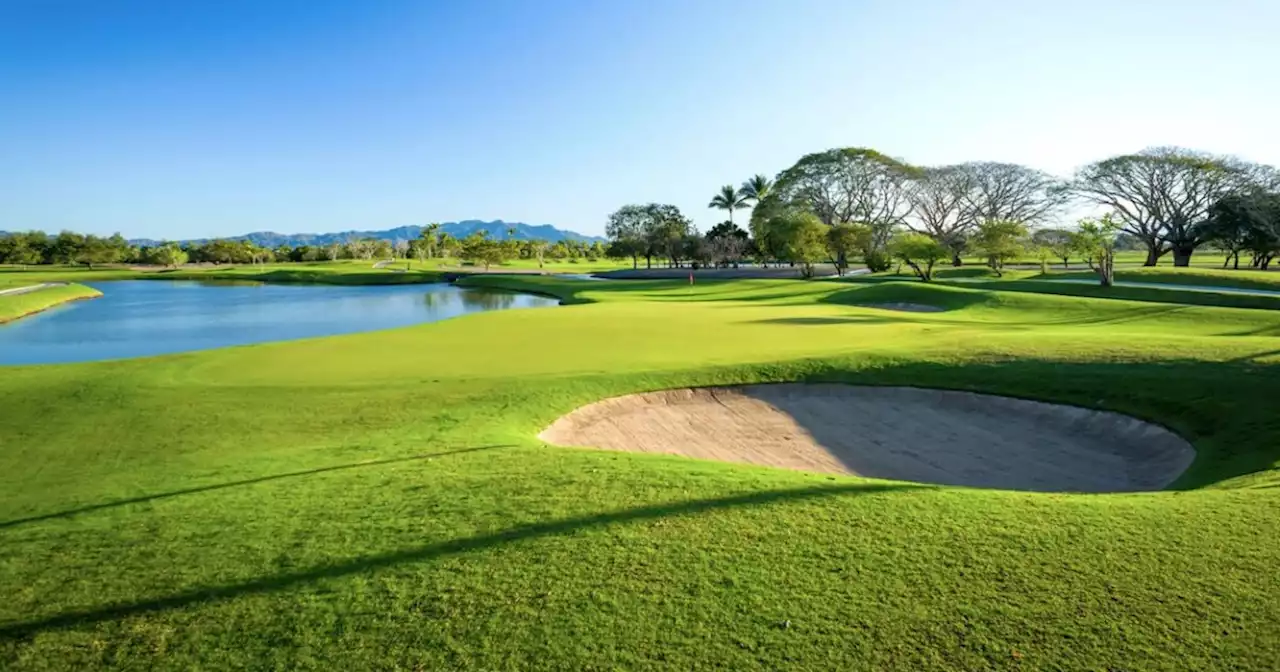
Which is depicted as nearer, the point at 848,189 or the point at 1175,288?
the point at 1175,288

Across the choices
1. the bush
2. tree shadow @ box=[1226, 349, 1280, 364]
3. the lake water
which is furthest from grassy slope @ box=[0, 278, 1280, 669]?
the bush

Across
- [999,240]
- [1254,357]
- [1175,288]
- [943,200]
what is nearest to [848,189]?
[943,200]

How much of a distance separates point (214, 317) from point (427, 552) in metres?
56.0

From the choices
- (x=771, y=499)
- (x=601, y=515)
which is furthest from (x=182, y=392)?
(x=771, y=499)

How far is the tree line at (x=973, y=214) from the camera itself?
205 feet

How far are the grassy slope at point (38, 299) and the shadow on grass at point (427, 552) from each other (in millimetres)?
62185

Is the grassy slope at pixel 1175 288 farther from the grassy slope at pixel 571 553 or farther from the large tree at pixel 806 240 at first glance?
the grassy slope at pixel 571 553

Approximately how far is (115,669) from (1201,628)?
7.92 metres

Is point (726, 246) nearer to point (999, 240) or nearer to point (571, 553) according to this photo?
point (999, 240)

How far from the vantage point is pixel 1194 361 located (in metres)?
15.1

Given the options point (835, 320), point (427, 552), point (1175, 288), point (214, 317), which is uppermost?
point (1175, 288)

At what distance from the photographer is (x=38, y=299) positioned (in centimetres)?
6378

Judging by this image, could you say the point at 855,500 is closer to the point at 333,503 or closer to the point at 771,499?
the point at 771,499

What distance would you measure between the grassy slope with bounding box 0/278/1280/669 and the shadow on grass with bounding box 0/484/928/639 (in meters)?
0.03
